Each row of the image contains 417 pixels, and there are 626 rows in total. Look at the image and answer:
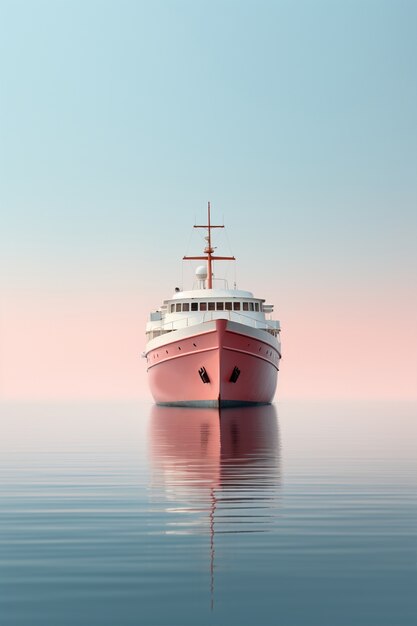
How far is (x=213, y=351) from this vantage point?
4866 cm

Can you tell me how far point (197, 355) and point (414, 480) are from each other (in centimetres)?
3233

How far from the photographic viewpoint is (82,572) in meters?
8.63

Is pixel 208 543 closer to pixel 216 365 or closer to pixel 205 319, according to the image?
pixel 216 365

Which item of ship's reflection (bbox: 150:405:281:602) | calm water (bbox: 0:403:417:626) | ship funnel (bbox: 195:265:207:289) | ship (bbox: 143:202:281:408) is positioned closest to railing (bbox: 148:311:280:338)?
ship (bbox: 143:202:281:408)

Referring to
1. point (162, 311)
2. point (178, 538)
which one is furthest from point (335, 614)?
point (162, 311)

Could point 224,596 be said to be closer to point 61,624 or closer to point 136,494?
point 61,624

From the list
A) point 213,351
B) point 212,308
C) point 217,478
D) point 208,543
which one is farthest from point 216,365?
point 208,543

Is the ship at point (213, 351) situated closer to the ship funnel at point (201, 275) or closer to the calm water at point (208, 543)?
the ship funnel at point (201, 275)

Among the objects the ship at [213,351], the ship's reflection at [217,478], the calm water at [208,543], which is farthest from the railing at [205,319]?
the calm water at [208,543]

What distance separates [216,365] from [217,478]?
3174 centimetres

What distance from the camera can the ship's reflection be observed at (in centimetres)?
1166

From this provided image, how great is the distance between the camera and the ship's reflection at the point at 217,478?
38.3 ft

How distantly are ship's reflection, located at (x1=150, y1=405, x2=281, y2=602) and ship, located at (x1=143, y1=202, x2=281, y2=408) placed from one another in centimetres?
1566

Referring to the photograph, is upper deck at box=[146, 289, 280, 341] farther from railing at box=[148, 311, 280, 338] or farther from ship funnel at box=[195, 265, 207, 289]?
ship funnel at box=[195, 265, 207, 289]
